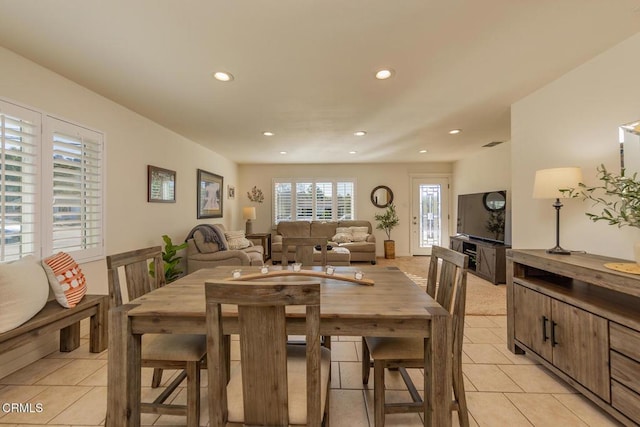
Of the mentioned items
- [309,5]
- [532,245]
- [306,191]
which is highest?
[309,5]

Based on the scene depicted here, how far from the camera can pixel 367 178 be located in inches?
270

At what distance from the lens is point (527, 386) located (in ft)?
6.19

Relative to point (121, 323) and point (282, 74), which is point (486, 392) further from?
point (282, 74)

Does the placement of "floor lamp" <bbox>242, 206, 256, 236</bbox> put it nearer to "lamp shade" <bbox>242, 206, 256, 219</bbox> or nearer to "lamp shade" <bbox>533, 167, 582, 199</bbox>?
"lamp shade" <bbox>242, 206, 256, 219</bbox>

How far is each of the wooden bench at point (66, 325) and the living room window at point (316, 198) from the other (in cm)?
481

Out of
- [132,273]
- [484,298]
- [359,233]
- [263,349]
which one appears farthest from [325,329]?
[359,233]

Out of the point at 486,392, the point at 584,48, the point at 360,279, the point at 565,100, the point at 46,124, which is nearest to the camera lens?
the point at 360,279

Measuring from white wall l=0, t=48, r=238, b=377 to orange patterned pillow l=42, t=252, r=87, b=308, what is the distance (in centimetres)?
49

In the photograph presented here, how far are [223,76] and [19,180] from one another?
69.8 inches

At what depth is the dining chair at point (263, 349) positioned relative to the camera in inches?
34.5

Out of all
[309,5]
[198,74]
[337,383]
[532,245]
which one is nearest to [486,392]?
[337,383]

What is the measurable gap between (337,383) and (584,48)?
306 cm

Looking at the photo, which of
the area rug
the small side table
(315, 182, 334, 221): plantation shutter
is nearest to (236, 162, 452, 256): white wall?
(315, 182, 334, 221): plantation shutter

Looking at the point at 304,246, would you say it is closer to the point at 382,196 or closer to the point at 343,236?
the point at 343,236
